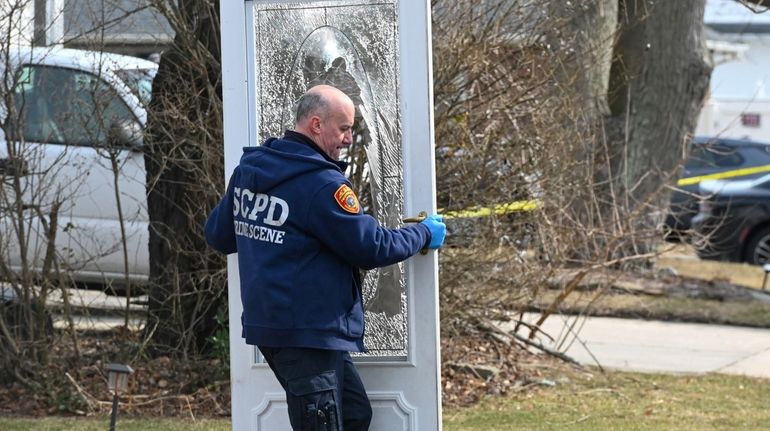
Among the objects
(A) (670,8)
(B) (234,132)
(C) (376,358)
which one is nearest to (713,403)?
(C) (376,358)

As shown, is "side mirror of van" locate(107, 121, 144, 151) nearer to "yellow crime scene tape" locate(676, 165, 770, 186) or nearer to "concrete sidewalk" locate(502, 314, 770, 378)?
"concrete sidewalk" locate(502, 314, 770, 378)

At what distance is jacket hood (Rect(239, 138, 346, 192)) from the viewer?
409cm

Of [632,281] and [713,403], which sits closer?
[713,403]

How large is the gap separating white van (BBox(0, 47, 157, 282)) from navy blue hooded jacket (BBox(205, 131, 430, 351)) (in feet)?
9.22

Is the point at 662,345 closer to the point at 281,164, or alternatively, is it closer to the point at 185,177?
the point at 185,177

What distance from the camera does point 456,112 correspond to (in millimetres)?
7133

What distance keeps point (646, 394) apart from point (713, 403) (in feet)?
1.47

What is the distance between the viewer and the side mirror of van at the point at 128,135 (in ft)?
22.6

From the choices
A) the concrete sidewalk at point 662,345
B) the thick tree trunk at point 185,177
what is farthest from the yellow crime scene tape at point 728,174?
the thick tree trunk at point 185,177

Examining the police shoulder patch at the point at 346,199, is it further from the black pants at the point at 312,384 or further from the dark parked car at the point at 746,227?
the dark parked car at the point at 746,227

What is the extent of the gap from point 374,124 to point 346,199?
0.84 m

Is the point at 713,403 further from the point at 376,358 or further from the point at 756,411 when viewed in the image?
the point at 376,358

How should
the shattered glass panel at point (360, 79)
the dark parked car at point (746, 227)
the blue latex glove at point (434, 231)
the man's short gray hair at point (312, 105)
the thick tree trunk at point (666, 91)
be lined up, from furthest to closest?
the dark parked car at point (746, 227) < the thick tree trunk at point (666, 91) < the shattered glass panel at point (360, 79) < the blue latex glove at point (434, 231) < the man's short gray hair at point (312, 105)

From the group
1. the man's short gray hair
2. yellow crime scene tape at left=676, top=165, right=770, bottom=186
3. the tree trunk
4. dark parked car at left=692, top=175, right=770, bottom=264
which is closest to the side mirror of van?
the tree trunk
